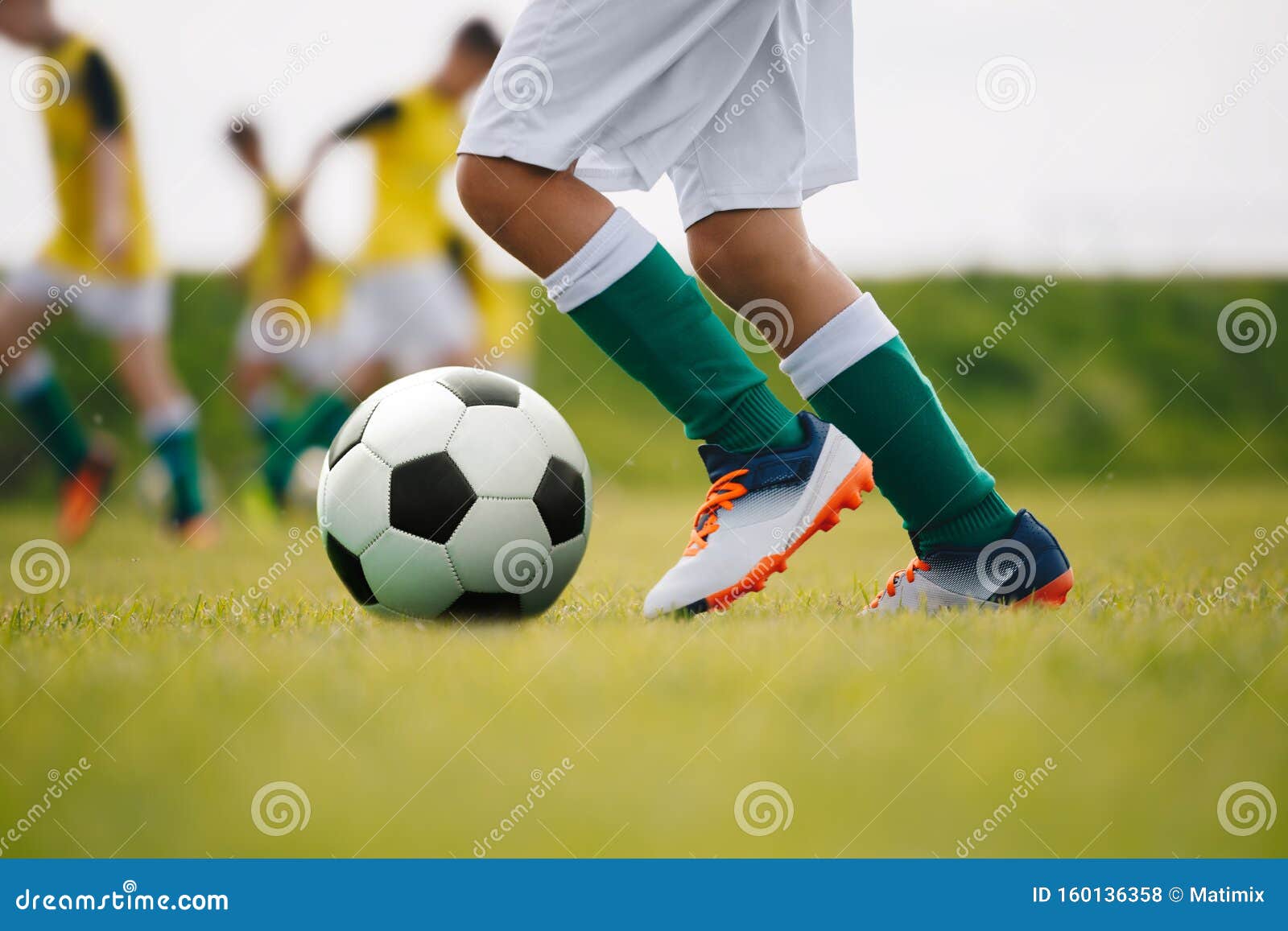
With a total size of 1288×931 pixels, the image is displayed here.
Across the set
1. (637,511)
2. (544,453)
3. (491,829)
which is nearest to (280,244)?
(637,511)

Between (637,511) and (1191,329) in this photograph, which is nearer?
(637,511)

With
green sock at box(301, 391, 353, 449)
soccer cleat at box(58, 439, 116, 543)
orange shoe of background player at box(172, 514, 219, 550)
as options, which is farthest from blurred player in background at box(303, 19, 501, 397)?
soccer cleat at box(58, 439, 116, 543)

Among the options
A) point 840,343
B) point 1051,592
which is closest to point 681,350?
point 840,343

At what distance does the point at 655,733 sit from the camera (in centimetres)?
113

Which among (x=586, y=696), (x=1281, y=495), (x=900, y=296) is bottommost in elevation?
(x=1281, y=495)

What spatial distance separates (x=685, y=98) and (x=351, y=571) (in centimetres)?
98

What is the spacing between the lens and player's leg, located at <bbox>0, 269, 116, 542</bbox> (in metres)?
3.65

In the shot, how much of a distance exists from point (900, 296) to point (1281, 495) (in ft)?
13.0

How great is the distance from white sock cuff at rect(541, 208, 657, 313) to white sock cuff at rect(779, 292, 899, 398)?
318 mm

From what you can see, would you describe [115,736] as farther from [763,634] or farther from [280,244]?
[280,244]

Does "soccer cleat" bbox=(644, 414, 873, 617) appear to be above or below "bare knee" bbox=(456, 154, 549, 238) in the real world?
below

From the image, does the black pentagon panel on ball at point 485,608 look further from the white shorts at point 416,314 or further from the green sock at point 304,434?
the green sock at point 304,434

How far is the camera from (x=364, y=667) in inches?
54.7

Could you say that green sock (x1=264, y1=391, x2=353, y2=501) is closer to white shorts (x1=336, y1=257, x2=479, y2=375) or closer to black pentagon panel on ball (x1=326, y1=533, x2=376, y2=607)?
white shorts (x1=336, y1=257, x2=479, y2=375)
